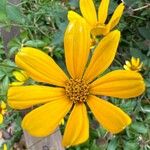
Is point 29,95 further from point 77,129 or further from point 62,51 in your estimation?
point 62,51

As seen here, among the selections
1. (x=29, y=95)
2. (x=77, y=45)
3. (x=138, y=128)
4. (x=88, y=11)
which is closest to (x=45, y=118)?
(x=29, y=95)

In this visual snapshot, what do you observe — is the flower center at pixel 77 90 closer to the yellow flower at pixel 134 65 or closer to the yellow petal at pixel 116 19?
the yellow petal at pixel 116 19

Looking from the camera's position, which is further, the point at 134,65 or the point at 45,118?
the point at 134,65

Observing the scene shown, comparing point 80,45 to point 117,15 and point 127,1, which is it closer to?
point 117,15

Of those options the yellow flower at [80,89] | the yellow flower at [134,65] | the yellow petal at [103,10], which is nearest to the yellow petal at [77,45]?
the yellow flower at [80,89]

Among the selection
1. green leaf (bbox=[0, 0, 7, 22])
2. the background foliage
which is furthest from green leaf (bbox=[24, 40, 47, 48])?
green leaf (bbox=[0, 0, 7, 22])


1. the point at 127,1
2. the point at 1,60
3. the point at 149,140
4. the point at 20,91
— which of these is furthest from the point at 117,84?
the point at 1,60
